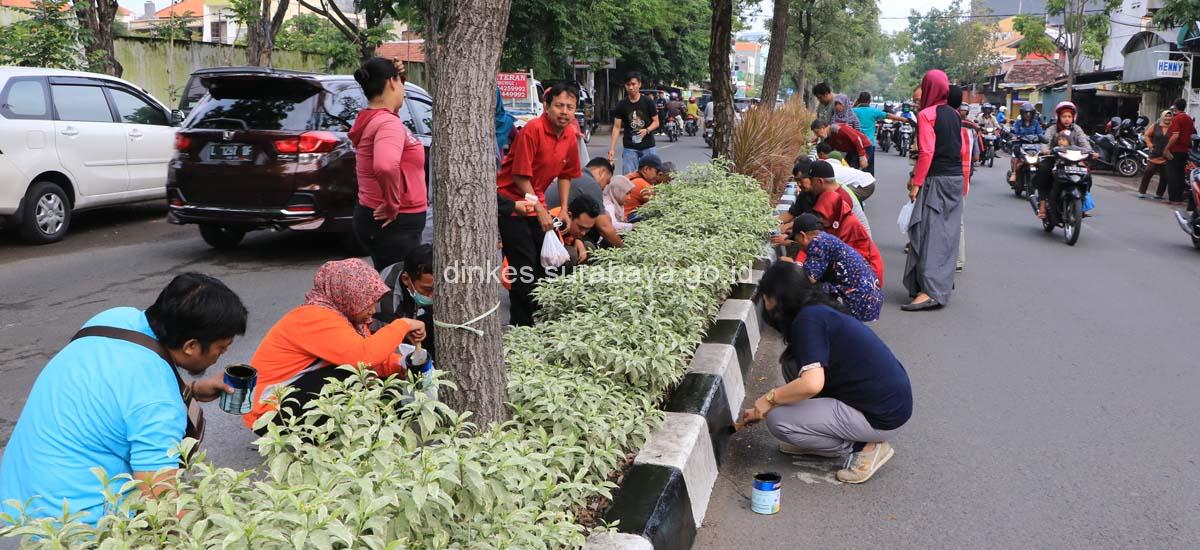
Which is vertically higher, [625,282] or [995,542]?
[625,282]

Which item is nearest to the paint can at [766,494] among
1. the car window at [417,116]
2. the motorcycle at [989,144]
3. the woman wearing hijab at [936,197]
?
the woman wearing hijab at [936,197]

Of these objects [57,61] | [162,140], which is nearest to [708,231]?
[162,140]

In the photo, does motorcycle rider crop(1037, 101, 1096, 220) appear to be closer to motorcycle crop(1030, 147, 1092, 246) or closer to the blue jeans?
motorcycle crop(1030, 147, 1092, 246)

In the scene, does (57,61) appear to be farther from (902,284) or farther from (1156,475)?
→ (1156,475)

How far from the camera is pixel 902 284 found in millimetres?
8703

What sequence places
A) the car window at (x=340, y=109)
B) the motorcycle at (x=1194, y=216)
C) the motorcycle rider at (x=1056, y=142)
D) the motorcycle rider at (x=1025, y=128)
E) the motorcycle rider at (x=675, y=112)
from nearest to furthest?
the car window at (x=340, y=109) → the motorcycle at (x=1194, y=216) → the motorcycle rider at (x=1056, y=142) → the motorcycle rider at (x=1025, y=128) → the motorcycle rider at (x=675, y=112)

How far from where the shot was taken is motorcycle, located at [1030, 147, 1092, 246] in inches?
427

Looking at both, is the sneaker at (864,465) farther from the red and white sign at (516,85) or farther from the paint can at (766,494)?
the red and white sign at (516,85)

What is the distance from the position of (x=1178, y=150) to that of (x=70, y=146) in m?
15.7

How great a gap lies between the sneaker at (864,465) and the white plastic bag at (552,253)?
2.25 metres

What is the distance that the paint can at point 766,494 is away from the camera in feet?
13.1

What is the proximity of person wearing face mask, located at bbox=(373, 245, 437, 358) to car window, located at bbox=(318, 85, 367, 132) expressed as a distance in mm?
3510

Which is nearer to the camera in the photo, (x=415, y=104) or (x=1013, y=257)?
(x=415, y=104)

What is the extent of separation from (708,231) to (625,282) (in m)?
2.24
